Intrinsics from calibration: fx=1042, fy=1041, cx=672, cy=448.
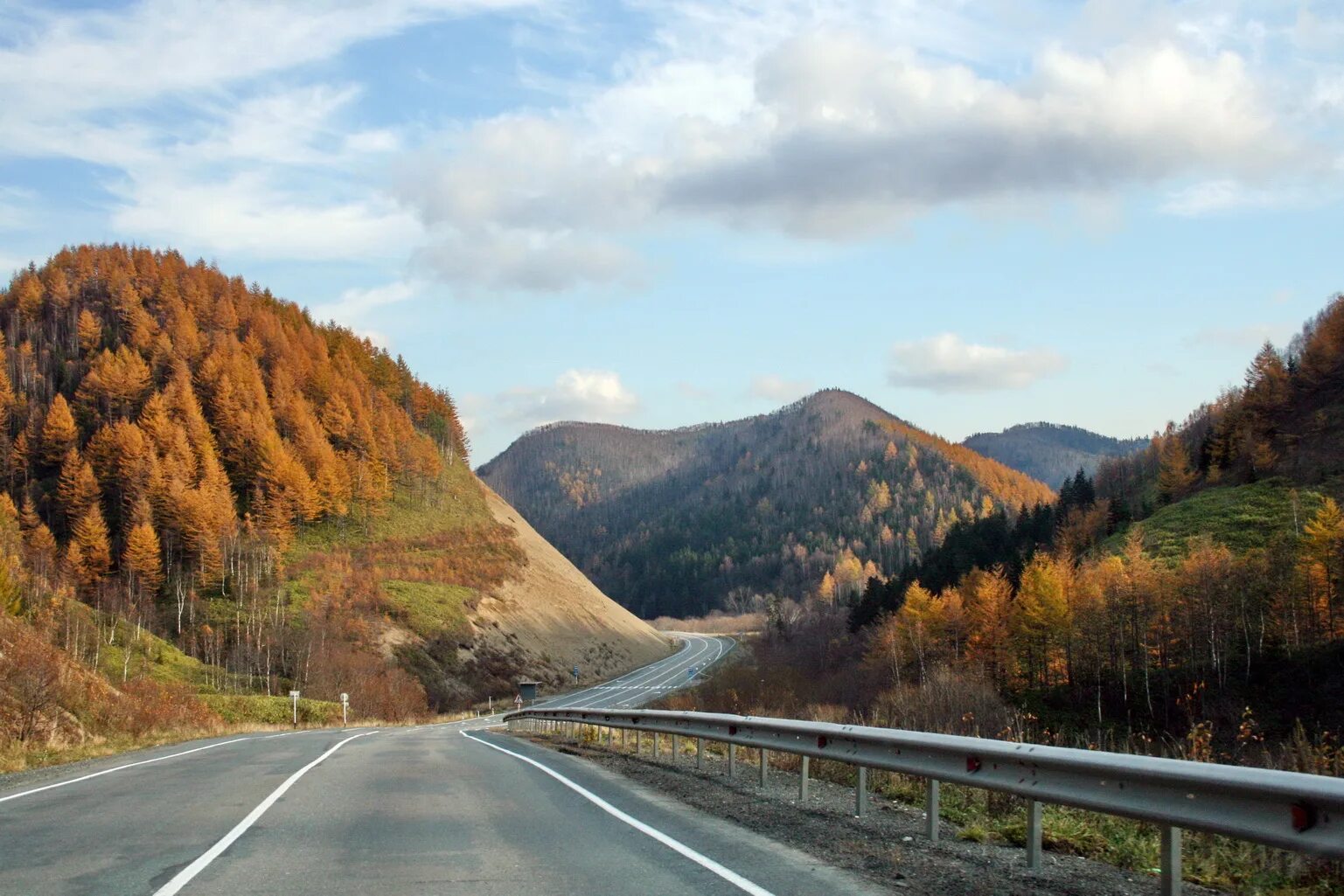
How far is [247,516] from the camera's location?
103438 mm

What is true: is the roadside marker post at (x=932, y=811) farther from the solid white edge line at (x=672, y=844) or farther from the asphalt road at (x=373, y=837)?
the solid white edge line at (x=672, y=844)

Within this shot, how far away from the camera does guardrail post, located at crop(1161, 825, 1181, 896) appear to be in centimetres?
595

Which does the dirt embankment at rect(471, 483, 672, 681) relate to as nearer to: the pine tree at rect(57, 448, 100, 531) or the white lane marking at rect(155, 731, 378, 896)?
the pine tree at rect(57, 448, 100, 531)

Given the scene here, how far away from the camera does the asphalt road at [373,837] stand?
23.5ft

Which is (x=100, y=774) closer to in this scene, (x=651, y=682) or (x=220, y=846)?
(x=220, y=846)

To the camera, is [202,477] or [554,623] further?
[554,623]

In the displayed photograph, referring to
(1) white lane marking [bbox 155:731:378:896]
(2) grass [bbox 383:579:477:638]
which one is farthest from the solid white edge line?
(2) grass [bbox 383:579:477:638]

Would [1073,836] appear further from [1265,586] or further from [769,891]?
[1265,586]

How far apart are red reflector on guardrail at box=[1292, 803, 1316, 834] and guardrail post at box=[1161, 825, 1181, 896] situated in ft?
2.88

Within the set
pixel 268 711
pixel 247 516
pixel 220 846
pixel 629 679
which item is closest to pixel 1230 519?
pixel 629 679

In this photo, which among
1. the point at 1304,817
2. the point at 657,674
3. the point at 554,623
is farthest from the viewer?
the point at 554,623

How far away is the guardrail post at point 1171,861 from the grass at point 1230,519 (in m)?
90.9

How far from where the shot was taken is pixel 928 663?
280ft

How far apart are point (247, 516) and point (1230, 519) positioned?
93.7 meters
